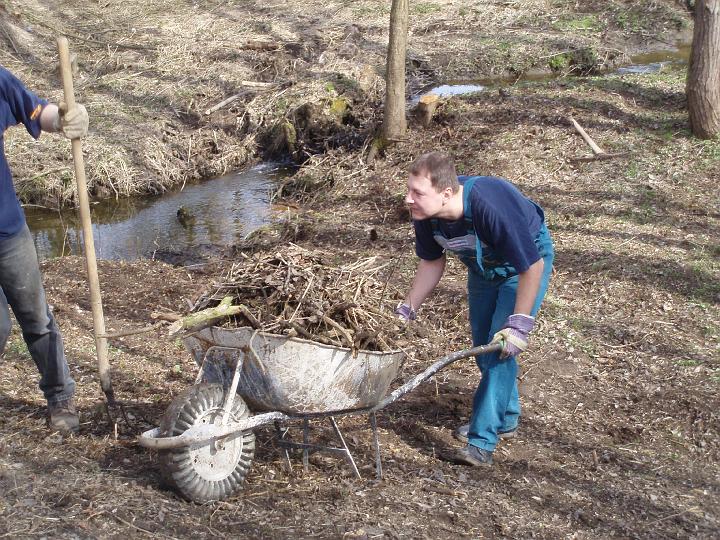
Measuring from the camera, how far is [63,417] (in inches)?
174

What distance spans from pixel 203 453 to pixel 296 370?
541 millimetres

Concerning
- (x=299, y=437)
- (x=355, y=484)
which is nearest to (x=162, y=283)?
(x=299, y=437)

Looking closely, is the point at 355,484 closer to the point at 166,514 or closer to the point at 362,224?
the point at 166,514

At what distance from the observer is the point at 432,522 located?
389 centimetres

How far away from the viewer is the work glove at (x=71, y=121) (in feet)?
13.4

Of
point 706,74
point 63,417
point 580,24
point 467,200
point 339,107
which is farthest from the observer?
point 580,24

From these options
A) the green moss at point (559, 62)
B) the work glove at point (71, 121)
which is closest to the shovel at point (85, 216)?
the work glove at point (71, 121)

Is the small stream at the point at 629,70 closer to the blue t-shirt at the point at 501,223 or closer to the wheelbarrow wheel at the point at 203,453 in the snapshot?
the blue t-shirt at the point at 501,223

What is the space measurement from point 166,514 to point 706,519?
8.47ft

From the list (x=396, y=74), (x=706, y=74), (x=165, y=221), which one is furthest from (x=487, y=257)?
(x=165, y=221)

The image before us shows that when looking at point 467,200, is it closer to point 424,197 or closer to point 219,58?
point 424,197

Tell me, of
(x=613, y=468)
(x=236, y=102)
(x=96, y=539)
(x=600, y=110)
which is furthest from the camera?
(x=236, y=102)

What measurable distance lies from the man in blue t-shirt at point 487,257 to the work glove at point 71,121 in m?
1.64

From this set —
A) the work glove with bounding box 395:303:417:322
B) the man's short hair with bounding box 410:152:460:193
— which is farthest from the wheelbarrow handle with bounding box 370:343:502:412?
the man's short hair with bounding box 410:152:460:193
